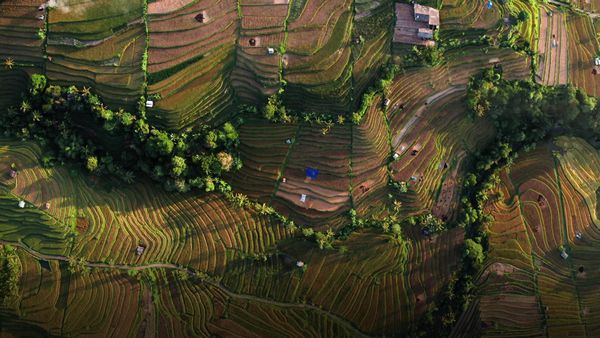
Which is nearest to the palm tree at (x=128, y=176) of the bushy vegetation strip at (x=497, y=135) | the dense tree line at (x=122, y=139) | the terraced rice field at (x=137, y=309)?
the dense tree line at (x=122, y=139)

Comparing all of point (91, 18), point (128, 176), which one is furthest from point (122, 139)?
point (91, 18)

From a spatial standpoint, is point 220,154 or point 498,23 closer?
point 220,154

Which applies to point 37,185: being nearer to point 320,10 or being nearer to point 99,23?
point 99,23

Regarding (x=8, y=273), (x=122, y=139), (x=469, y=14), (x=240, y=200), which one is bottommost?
(x=8, y=273)

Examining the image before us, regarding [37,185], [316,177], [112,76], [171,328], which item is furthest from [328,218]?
[37,185]

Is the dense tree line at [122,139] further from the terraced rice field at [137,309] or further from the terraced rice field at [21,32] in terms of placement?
the terraced rice field at [137,309]

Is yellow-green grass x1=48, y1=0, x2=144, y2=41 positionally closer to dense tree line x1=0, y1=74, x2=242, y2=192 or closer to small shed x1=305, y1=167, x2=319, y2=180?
dense tree line x1=0, y1=74, x2=242, y2=192

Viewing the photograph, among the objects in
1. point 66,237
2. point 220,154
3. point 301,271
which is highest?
point 220,154

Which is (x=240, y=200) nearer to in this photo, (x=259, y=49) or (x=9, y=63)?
(x=259, y=49)
